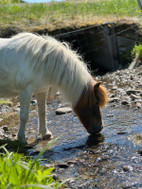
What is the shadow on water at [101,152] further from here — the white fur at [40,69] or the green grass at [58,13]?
the green grass at [58,13]

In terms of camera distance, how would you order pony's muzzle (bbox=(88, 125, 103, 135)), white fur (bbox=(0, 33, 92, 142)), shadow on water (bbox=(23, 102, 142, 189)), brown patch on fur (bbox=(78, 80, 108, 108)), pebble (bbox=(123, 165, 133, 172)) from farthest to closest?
1. pony's muzzle (bbox=(88, 125, 103, 135))
2. brown patch on fur (bbox=(78, 80, 108, 108))
3. white fur (bbox=(0, 33, 92, 142))
4. pebble (bbox=(123, 165, 133, 172))
5. shadow on water (bbox=(23, 102, 142, 189))

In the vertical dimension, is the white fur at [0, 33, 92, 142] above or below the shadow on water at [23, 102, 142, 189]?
above

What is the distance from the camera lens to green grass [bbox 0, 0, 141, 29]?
1307 centimetres

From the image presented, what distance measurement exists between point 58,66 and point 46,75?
0.25 m

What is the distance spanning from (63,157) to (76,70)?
1447 millimetres

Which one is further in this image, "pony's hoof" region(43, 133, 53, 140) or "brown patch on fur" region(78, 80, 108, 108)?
"pony's hoof" region(43, 133, 53, 140)

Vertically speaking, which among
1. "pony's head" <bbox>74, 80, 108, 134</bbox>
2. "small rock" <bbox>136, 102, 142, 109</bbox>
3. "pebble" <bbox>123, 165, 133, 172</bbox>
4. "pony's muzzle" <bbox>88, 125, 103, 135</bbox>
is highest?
"pony's head" <bbox>74, 80, 108, 134</bbox>

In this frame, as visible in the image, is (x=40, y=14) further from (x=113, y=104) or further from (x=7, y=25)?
(x=113, y=104)

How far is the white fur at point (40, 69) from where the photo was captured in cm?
474

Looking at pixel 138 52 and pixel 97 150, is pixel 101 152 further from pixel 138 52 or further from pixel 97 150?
pixel 138 52


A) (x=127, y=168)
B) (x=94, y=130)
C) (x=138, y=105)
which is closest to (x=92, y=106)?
(x=94, y=130)

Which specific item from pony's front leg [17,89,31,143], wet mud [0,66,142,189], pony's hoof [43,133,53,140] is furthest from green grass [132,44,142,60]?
pony's front leg [17,89,31,143]

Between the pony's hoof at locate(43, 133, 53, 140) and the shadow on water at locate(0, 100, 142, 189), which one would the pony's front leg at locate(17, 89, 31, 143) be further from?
the pony's hoof at locate(43, 133, 53, 140)

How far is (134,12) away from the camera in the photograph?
15.4 meters
